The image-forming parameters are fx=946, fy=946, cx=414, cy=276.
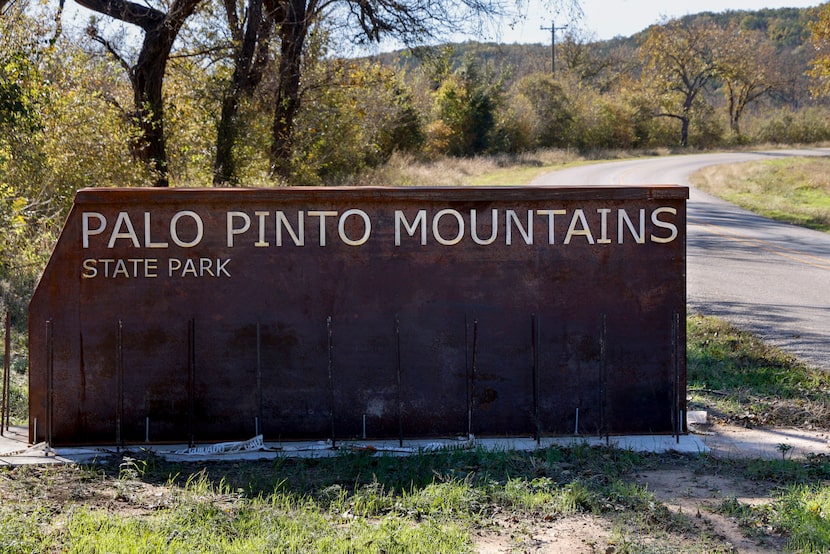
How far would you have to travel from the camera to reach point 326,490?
5.01 metres

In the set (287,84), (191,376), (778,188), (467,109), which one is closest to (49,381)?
(191,376)

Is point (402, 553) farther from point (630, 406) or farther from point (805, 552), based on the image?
point (630, 406)

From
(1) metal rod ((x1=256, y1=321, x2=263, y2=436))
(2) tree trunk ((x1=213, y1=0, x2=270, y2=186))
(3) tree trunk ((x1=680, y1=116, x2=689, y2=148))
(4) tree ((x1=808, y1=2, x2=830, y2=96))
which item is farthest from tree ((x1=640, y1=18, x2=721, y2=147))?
(1) metal rod ((x1=256, y1=321, x2=263, y2=436))

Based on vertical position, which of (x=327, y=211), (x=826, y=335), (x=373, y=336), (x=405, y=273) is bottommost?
(x=826, y=335)

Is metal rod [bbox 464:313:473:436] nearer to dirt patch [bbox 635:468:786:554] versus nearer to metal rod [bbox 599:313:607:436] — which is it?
metal rod [bbox 599:313:607:436]

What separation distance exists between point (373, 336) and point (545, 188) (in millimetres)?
1527

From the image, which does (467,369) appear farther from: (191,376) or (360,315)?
(191,376)

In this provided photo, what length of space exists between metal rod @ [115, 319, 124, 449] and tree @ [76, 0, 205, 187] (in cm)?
1031

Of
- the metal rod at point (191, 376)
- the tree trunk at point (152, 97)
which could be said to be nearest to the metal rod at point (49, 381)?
the metal rod at point (191, 376)

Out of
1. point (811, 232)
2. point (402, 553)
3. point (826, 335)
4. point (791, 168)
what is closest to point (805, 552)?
point (402, 553)

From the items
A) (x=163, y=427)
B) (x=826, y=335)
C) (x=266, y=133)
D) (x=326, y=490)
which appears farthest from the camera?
(x=266, y=133)

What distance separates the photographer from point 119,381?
6137 mm

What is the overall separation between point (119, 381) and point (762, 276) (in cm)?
1208

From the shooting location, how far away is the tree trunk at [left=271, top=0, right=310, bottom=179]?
20.2 meters
